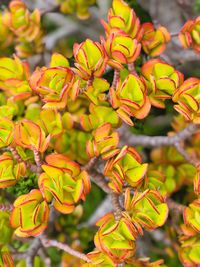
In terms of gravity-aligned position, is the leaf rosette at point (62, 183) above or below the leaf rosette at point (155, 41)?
below

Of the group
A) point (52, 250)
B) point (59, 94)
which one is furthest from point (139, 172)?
point (52, 250)

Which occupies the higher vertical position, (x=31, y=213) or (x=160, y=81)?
(x=160, y=81)

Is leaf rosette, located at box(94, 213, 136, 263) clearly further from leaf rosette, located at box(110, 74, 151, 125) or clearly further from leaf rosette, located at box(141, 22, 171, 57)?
leaf rosette, located at box(141, 22, 171, 57)

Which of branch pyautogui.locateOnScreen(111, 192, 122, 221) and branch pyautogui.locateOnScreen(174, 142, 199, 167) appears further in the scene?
branch pyautogui.locateOnScreen(174, 142, 199, 167)

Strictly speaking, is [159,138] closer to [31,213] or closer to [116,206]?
[116,206]

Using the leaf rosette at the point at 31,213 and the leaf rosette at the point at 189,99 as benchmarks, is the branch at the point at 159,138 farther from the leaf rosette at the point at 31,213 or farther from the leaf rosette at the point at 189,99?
the leaf rosette at the point at 31,213

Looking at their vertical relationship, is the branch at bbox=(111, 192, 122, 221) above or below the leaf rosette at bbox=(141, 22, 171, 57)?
below

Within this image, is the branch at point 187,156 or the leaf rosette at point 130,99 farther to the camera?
the branch at point 187,156

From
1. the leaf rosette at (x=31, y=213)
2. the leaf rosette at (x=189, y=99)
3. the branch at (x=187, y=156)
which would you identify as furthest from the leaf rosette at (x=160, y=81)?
the leaf rosette at (x=31, y=213)

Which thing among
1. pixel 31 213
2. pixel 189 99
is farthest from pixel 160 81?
pixel 31 213

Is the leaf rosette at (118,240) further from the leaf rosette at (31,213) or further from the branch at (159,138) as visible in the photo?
the branch at (159,138)

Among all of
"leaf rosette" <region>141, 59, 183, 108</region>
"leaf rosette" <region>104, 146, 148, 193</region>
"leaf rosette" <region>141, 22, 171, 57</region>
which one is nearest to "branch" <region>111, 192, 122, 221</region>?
"leaf rosette" <region>104, 146, 148, 193</region>

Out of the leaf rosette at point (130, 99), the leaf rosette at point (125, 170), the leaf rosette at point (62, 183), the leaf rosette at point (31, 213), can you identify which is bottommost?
the leaf rosette at point (31, 213)

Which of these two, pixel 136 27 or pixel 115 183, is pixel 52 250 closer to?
pixel 115 183
